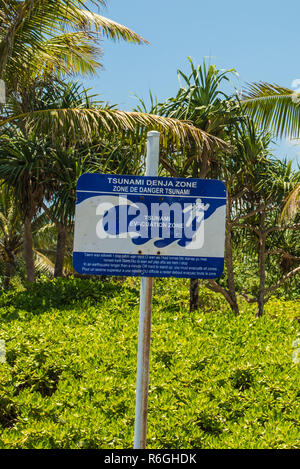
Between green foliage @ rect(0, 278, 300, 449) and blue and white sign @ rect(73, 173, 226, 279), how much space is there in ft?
4.26

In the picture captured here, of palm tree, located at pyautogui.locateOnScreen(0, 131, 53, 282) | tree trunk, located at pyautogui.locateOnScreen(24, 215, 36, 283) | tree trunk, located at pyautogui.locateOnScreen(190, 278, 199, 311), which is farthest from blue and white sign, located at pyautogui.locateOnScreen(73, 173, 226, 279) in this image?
tree trunk, located at pyautogui.locateOnScreen(24, 215, 36, 283)

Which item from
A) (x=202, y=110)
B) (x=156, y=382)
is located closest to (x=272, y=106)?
(x=202, y=110)

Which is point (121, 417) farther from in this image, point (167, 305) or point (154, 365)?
point (167, 305)

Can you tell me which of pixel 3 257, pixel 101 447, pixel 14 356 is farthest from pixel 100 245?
pixel 3 257

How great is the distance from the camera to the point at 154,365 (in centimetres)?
470

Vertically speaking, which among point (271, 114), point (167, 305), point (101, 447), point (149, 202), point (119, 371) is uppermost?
point (271, 114)

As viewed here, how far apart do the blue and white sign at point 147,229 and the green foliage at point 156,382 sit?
1.30 m

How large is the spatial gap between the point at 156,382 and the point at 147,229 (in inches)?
68.0

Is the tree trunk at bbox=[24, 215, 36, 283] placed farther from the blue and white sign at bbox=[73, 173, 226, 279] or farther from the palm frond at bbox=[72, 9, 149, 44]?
the blue and white sign at bbox=[73, 173, 226, 279]

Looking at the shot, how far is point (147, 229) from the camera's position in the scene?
306cm

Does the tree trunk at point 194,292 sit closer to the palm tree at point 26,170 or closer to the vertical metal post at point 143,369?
the palm tree at point 26,170

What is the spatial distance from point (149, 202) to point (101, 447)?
1.72m

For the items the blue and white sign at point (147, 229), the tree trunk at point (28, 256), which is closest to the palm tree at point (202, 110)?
the tree trunk at point (28, 256)

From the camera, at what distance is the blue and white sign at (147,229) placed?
120 inches
